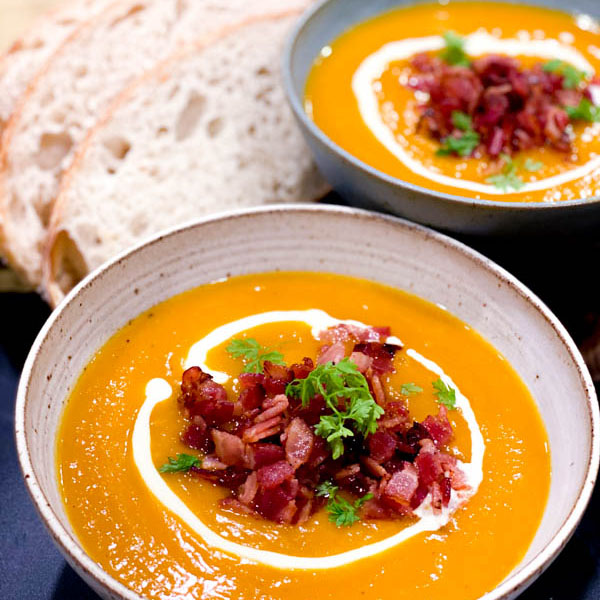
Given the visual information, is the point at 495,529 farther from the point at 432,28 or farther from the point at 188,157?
the point at 432,28

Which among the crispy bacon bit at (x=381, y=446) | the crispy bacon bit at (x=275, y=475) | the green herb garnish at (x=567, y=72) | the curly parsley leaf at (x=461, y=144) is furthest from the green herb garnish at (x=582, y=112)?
the crispy bacon bit at (x=275, y=475)

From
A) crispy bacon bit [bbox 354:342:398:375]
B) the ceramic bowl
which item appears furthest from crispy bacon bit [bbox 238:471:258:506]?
the ceramic bowl

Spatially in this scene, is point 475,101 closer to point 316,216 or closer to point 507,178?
point 507,178

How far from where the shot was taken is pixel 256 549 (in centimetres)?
205

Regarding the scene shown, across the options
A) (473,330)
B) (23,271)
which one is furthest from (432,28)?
(23,271)

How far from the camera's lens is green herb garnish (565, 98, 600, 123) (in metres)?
3.26

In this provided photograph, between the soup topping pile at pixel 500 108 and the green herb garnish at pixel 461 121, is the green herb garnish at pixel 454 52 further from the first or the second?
the green herb garnish at pixel 461 121

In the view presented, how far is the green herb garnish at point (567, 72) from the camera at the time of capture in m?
3.40

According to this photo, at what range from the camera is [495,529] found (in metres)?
2.11

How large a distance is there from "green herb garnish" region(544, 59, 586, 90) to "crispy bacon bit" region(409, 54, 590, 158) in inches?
1.3

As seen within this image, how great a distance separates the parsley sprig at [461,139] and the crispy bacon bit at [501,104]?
0.02 m

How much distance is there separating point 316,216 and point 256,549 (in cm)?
120

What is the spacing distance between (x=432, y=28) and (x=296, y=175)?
1.09m

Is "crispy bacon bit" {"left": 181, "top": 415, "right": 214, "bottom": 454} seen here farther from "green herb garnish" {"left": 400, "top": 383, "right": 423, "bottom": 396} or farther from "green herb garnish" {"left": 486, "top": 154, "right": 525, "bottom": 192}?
"green herb garnish" {"left": 486, "top": 154, "right": 525, "bottom": 192}
